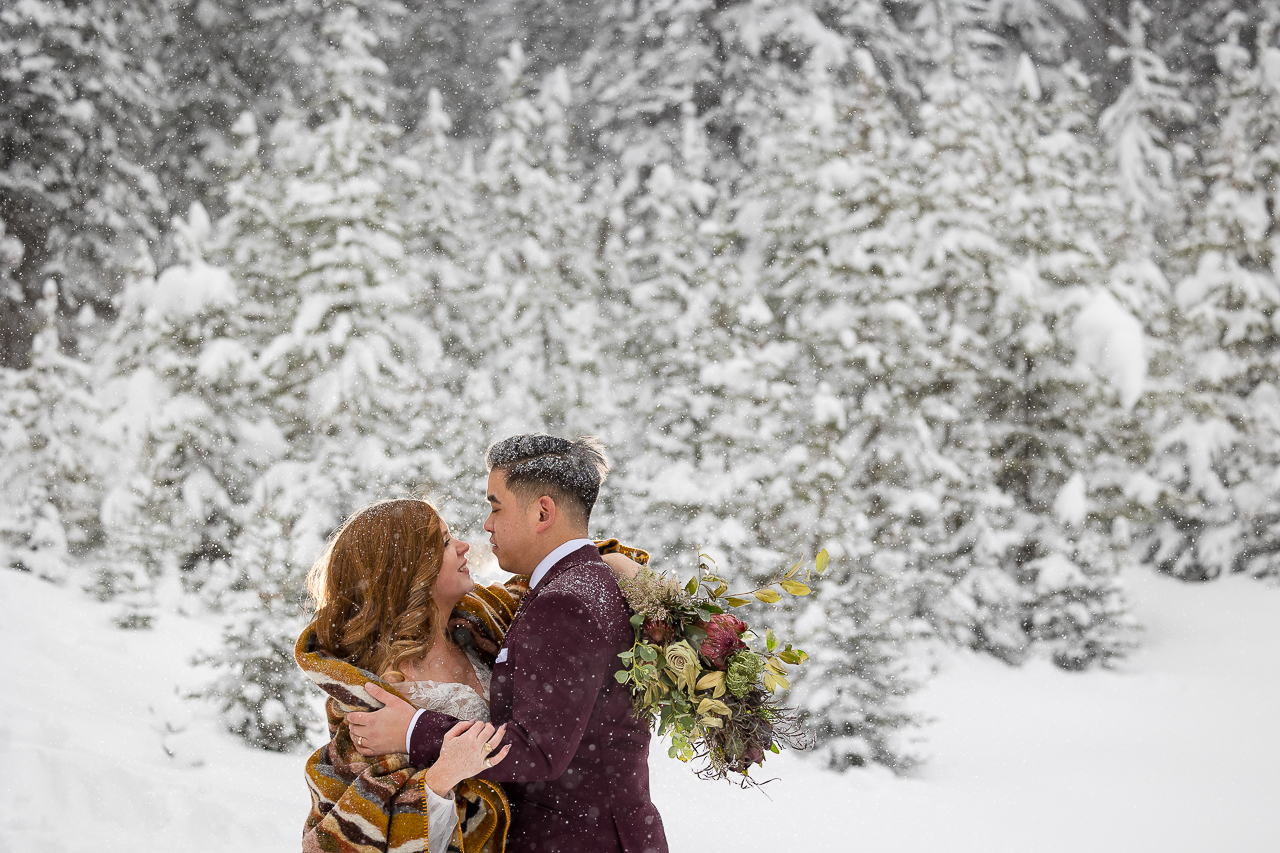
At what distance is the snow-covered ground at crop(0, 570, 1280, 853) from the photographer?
19.6ft

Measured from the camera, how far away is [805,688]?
9156mm

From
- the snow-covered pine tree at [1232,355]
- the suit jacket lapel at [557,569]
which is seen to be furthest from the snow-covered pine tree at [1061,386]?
the suit jacket lapel at [557,569]

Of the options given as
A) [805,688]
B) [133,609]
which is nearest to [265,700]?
[133,609]

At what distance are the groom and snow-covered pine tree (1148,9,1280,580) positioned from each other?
1648 centimetres

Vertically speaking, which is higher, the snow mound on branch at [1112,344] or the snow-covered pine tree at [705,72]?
the snow-covered pine tree at [705,72]

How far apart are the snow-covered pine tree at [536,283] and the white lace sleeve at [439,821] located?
41.8 ft

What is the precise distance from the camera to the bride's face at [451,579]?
3.14 meters

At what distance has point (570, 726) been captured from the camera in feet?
8.66

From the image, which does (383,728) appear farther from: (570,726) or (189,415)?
(189,415)

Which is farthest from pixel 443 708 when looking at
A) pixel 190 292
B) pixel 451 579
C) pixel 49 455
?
pixel 49 455

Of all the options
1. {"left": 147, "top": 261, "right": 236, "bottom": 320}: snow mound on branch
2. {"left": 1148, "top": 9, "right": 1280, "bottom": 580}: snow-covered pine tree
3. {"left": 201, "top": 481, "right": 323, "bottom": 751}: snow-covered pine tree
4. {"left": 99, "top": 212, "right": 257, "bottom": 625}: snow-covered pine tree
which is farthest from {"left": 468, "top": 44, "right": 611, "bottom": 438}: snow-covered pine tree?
{"left": 1148, "top": 9, "right": 1280, "bottom": 580}: snow-covered pine tree

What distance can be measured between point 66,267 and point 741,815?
16624 millimetres

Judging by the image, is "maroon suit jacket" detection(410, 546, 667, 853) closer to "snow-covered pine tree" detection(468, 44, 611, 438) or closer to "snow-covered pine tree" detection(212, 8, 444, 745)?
"snow-covered pine tree" detection(212, 8, 444, 745)

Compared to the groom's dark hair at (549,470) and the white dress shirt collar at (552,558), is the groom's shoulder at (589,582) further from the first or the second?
the groom's dark hair at (549,470)
